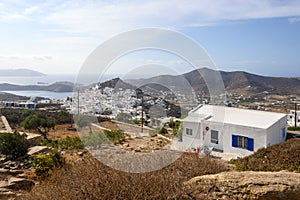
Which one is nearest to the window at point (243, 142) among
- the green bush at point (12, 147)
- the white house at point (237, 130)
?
the white house at point (237, 130)

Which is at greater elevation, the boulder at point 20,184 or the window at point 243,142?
the boulder at point 20,184

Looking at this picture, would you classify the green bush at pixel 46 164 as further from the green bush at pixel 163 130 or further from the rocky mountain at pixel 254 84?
the rocky mountain at pixel 254 84

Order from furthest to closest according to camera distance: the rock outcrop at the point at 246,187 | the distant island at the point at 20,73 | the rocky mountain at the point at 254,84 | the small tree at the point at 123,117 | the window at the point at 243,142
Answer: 1. the distant island at the point at 20,73
2. the rocky mountain at the point at 254,84
3. the window at the point at 243,142
4. the small tree at the point at 123,117
5. the rock outcrop at the point at 246,187

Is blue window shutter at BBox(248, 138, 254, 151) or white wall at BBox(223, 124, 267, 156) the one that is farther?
blue window shutter at BBox(248, 138, 254, 151)

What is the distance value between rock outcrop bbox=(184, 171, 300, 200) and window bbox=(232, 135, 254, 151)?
7.88 m

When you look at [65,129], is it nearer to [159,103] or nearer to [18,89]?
[159,103]

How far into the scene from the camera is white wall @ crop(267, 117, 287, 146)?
1129cm

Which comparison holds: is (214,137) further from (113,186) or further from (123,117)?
(113,186)

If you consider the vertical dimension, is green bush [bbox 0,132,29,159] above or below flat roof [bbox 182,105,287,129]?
below

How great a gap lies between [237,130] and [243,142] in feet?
1.75

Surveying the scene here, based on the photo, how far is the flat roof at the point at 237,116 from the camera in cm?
1114

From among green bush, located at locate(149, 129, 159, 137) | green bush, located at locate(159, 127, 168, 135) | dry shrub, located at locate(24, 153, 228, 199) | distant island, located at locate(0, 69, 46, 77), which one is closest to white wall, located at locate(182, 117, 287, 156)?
green bush, located at locate(149, 129, 159, 137)

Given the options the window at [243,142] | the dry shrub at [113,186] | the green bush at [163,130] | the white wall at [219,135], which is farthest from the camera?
the white wall at [219,135]

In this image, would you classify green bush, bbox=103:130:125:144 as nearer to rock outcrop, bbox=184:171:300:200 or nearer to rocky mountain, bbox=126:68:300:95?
rocky mountain, bbox=126:68:300:95
